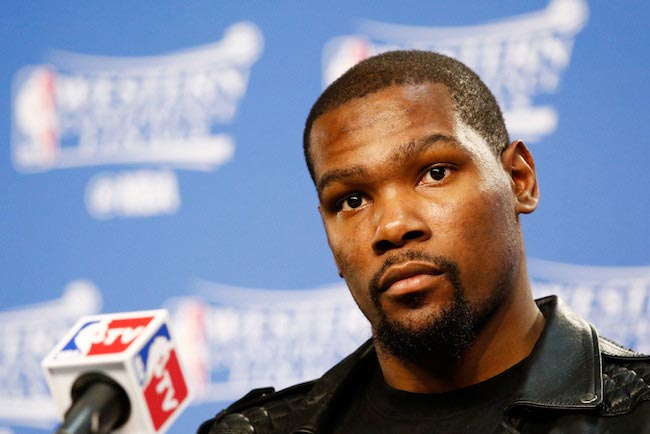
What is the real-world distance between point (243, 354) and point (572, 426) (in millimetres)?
1277

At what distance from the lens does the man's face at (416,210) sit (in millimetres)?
1417

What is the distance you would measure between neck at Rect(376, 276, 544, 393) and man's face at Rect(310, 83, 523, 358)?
0.04 meters

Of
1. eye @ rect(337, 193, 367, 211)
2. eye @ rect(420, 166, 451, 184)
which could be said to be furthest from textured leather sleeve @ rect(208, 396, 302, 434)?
eye @ rect(420, 166, 451, 184)

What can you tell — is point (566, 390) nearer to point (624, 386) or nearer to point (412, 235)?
point (624, 386)

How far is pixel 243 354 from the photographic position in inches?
97.2

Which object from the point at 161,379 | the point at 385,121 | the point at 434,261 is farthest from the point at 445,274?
the point at 161,379

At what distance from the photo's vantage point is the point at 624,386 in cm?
138

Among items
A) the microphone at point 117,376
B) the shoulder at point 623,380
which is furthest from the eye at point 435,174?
the microphone at point 117,376

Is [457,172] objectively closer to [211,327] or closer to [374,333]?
[374,333]

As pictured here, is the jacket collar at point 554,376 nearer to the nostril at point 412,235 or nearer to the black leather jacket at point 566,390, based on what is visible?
the black leather jacket at point 566,390

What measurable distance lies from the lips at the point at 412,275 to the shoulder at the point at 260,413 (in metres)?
0.44

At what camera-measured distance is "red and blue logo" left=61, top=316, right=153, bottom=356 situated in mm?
1093

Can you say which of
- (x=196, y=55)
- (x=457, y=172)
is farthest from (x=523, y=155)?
(x=196, y=55)

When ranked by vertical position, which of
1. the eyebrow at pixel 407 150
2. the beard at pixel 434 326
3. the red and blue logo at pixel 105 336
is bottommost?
the beard at pixel 434 326
